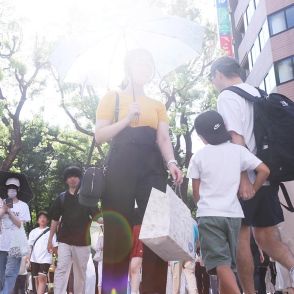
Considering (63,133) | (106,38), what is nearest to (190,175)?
(106,38)

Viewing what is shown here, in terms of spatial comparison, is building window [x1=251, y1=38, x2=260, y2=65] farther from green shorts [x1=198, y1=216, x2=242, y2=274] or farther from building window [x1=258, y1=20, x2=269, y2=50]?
green shorts [x1=198, y1=216, x2=242, y2=274]

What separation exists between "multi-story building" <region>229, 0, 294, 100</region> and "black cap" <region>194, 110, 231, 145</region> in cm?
2107

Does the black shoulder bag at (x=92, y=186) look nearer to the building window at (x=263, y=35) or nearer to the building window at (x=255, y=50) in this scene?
the building window at (x=263, y=35)

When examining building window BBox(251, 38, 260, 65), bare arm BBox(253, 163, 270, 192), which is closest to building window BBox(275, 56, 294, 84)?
building window BBox(251, 38, 260, 65)

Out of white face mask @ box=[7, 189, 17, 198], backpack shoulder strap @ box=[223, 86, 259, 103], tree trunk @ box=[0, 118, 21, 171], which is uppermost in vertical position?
tree trunk @ box=[0, 118, 21, 171]

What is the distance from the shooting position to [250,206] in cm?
382

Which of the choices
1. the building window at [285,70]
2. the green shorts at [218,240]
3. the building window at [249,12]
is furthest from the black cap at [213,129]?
the building window at [249,12]

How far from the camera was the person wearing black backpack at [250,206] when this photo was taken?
3.80 metres

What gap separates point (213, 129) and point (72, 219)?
3.78m

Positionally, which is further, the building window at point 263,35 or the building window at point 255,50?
the building window at point 255,50

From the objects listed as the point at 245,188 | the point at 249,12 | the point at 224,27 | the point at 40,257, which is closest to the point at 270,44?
the point at 249,12

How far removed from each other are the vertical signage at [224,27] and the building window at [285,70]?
5469 mm

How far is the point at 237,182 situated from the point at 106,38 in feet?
5.86

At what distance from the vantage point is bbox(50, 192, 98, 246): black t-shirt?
6.93 m
